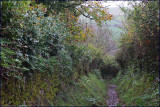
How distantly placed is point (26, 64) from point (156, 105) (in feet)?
16.9

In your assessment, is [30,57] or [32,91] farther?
[32,91]

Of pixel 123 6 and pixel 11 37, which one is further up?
pixel 123 6

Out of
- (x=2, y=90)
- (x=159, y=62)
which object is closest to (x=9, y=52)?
(x=2, y=90)

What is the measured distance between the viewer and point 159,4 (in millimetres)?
7242

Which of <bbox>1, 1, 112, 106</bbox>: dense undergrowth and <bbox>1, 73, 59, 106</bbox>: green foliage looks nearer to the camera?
<bbox>1, 1, 112, 106</bbox>: dense undergrowth

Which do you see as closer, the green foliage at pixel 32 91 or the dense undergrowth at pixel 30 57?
the dense undergrowth at pixel 30 57

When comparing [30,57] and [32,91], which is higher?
[30,57]

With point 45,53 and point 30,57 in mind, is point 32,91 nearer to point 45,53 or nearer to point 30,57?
point 30,57

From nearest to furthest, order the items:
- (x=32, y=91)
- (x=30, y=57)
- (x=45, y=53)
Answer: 1. (x=30, y=57)
2. (x=32, y=91)
3. (x=45, y=53)

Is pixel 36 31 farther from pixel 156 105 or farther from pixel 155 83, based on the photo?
pixel 155 83

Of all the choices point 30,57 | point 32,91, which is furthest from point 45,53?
point 32,91

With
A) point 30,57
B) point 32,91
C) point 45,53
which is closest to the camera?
point 30,57

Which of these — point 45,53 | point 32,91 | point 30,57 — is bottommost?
point 32,91

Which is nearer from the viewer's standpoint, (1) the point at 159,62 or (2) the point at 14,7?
(2) the point at 14,7
